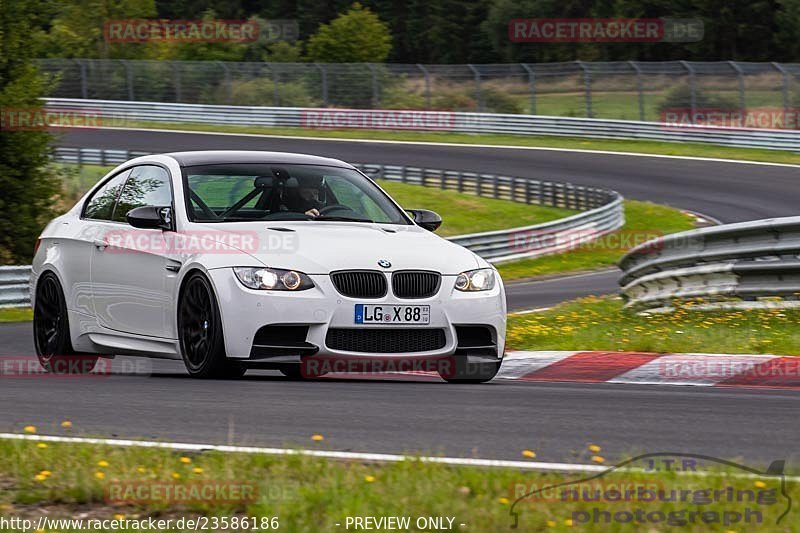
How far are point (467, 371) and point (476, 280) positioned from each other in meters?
0.59

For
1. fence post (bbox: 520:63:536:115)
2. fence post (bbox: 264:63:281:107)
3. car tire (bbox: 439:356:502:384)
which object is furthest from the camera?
fence post (bbox: 264:63:281:107)

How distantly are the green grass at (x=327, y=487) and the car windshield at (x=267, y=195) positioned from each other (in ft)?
11.8

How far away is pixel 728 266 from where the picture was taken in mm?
12055

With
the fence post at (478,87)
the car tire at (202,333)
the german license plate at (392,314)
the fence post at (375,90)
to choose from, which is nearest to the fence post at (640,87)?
the fence post at (478,87)

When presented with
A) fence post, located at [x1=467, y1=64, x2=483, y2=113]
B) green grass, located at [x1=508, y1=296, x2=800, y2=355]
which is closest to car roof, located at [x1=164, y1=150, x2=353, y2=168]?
green grass, located at [x1=508, y1=296, x2=800, y2=355]

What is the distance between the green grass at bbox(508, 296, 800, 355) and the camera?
10078 mm

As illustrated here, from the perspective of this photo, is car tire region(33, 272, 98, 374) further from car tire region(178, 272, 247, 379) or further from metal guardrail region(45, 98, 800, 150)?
metal guardrail region(45, 98, 800, 150)

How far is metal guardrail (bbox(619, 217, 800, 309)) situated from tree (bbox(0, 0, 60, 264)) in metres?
13.7

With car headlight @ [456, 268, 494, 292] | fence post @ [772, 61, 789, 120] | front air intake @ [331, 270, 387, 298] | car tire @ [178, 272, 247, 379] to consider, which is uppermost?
front air intake @ [331, 270, 387, 298]

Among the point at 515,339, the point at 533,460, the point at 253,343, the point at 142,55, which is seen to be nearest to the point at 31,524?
the point at 533,460

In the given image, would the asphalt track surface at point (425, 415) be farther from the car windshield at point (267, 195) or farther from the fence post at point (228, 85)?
the fence post at point (228, 85)

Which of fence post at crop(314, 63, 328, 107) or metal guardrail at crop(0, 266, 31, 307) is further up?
metal guardrail at crop(0, 266, 31, 307)

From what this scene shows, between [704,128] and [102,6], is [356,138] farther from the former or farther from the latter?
[102,6]

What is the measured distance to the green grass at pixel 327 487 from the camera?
4.27 metres
